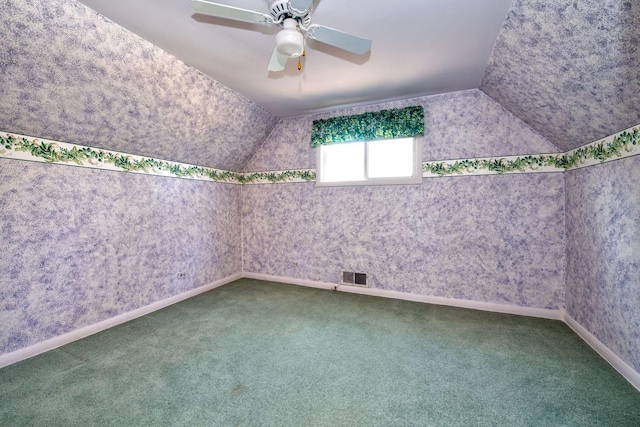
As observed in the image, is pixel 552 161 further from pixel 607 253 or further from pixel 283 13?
pixel 283 13

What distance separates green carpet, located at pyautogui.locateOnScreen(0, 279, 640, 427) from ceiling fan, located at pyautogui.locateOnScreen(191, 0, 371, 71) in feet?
6.91

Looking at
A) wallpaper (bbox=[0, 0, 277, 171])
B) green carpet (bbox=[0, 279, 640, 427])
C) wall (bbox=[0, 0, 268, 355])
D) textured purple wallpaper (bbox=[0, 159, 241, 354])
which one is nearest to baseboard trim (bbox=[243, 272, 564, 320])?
green carpet (bbox=[0, 279, 640, 427])

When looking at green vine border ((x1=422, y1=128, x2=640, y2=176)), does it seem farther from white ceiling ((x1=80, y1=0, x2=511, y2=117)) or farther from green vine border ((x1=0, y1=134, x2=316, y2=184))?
green vine border ((x1=0, y1=134, x2=316, y2=184))

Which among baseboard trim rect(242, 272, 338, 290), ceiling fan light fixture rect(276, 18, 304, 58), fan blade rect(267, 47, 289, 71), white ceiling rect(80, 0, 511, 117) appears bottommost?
baseboard trim rect(242, 272, 338, 290)

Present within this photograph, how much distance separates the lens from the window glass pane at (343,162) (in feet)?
12.2

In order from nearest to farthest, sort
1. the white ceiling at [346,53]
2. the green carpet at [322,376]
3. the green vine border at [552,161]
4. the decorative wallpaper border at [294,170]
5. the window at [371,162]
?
the green carpet at [322,376] < the white ceiling at [346,53] < the green vine border at [552,161] < the decorative wallpaper border at [294,170] < the window at [371,162]

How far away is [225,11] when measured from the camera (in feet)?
4.71

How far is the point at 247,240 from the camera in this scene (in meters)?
4.40

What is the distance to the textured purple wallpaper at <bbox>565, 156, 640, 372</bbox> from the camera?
185 centimetres

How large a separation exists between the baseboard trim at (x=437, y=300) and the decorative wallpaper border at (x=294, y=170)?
4.74 feet

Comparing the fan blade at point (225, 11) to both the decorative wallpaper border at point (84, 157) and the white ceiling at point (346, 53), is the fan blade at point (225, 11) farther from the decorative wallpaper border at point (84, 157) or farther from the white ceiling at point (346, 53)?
the decorative wallpaper border at point (84, 157)

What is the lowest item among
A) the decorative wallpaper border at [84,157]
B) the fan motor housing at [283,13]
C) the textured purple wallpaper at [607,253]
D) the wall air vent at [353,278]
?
the wall air vent at [353,278]

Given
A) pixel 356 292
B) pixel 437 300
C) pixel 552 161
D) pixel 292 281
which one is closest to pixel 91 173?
pixel 292 281

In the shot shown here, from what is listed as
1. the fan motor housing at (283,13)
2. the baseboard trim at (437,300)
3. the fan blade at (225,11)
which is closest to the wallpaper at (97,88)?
the fan blade at (225,11)
